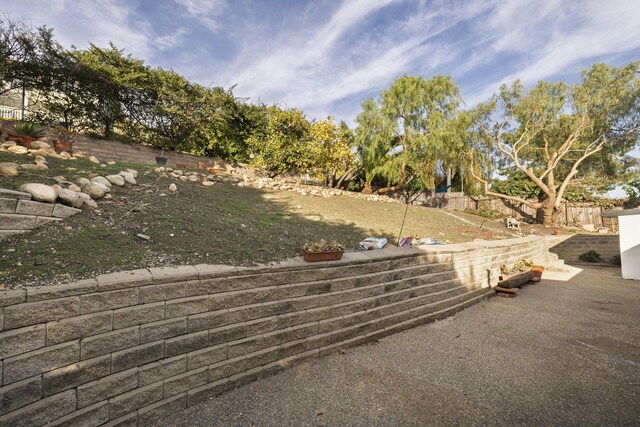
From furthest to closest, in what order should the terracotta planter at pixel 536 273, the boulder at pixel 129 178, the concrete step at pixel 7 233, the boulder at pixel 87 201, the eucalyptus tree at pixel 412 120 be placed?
the eucalyptus tree at pixel 412 120
the terracotta planter at pixel 536 273
the boulder at pixel 129 178
the boulder at pixel 87 201
the concrete step at pixel 7 233

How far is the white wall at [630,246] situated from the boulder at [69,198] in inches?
551

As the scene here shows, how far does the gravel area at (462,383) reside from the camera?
7.71 ft

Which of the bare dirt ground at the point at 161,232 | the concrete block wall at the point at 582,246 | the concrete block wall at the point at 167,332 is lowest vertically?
the concrete block wall at the point at 582,246

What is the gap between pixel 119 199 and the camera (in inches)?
163

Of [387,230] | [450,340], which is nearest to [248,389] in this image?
[450,340]

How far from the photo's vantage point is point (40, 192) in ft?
9.57

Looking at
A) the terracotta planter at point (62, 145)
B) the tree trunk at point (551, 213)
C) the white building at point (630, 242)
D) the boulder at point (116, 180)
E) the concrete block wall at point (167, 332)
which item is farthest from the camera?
the tree trunk at point (551, 213)

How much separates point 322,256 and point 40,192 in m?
3.24

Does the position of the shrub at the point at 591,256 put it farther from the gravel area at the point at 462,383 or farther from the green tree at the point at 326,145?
the green tree at the point at 326,145

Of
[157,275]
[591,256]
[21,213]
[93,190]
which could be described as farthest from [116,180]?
[591,256]

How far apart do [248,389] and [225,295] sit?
3.16ft

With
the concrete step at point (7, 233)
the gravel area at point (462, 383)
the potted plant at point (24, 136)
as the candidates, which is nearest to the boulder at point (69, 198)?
the concrete step at point (7, 233)

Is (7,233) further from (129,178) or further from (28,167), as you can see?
(129,178)

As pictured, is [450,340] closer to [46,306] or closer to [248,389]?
[248,389]
